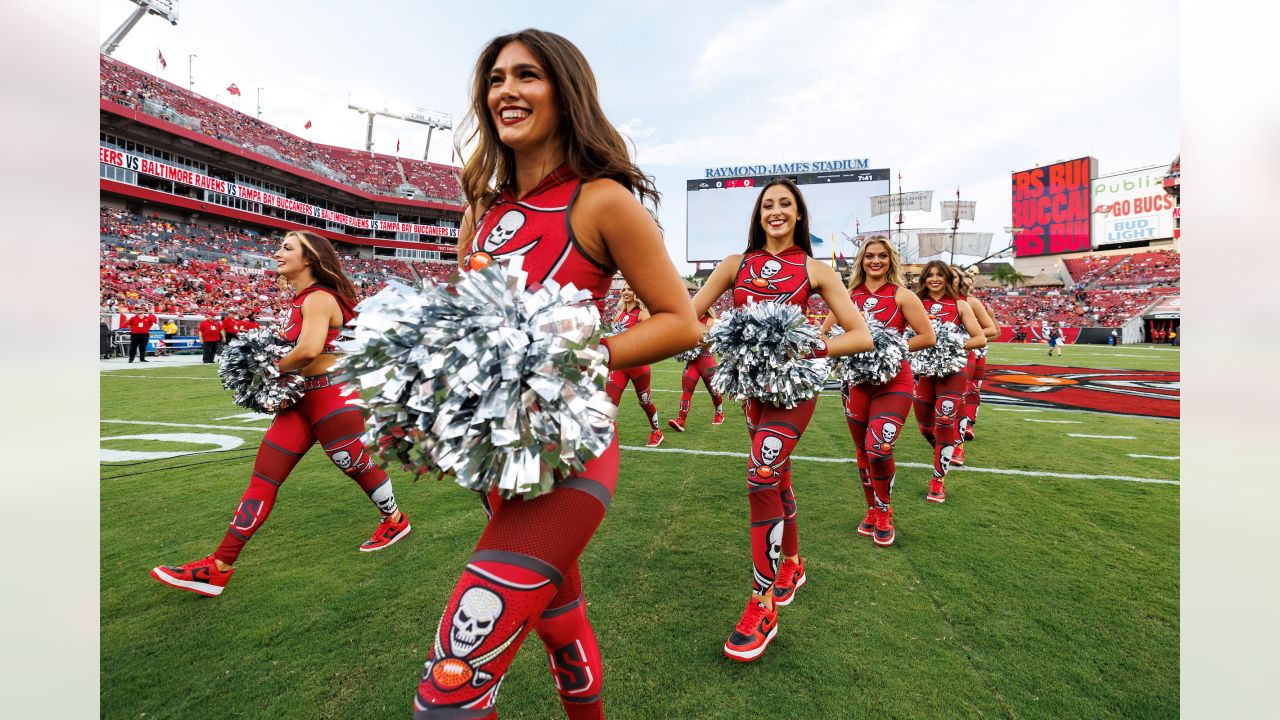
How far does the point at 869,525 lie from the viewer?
3641mm

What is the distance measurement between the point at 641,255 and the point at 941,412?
413 centimetres

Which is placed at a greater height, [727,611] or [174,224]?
[174,224]

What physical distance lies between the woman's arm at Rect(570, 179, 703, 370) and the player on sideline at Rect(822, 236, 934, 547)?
8.05ft

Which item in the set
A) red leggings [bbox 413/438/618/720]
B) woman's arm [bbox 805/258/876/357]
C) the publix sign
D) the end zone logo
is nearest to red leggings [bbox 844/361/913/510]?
woman's arm [bbox 805/258/876/357]

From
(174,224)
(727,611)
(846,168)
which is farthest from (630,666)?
(846,168)

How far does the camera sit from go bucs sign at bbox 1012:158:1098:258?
165ft

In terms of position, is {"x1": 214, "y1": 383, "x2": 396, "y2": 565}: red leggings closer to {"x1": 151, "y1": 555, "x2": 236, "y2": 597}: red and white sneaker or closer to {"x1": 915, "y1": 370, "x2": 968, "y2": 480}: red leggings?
{"x1": 151, "y1": 555, "x2": 236, "y2": 597}: red and white sneaker

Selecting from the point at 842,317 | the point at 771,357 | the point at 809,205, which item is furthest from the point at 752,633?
the point at 809,205

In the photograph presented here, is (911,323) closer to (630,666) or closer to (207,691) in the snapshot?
(630,666)

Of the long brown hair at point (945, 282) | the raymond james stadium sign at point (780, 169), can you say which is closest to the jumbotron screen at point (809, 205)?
the raymond james stadium sign at point (780, 169)

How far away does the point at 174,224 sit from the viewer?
110ft

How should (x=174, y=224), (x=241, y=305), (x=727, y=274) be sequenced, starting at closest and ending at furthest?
(x=727, y=274)
(x=241, y=305)
(x=174, y=224)

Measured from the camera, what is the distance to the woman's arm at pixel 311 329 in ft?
9.32
